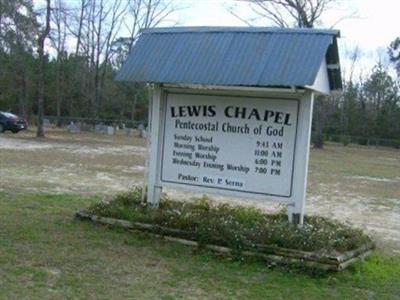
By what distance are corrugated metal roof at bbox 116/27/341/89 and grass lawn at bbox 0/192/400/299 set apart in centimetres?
224

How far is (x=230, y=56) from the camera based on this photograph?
791 cm

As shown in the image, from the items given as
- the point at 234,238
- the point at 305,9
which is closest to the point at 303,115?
the point at 234,238

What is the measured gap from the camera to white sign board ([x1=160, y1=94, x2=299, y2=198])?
26.6 feet

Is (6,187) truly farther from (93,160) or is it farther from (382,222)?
(93,160)

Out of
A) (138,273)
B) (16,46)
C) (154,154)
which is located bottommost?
(138,273)

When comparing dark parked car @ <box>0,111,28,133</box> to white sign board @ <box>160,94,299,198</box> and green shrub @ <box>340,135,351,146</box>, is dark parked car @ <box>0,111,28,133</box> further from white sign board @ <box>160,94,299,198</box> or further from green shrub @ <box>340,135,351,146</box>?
green shrub @ <box>340,135,351,146</box>

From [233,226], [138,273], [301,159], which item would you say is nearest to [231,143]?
[301,159]

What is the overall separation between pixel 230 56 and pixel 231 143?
1261 mm

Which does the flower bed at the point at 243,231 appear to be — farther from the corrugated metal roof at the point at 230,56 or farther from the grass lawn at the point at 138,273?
the corrugated metal roof at the point at 230,56

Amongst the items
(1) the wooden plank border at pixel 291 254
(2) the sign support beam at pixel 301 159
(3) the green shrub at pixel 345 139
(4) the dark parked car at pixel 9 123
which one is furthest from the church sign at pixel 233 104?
(3) the green shrub at pixel 345 139

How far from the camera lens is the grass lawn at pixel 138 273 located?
217 inches

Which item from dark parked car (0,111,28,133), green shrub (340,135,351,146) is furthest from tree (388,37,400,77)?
dark parked car (0,111,28,133)

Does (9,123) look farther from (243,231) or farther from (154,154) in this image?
(243,231)

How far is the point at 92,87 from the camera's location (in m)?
61.1
